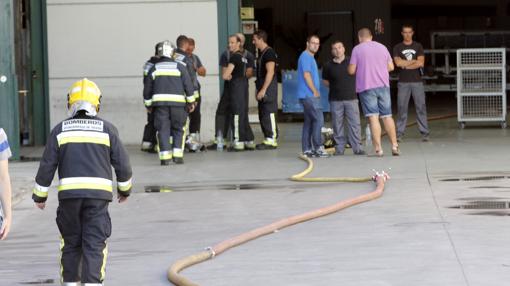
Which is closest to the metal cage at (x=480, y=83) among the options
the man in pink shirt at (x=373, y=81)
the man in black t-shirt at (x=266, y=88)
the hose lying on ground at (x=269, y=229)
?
the man in black t-shirt at (x=266, y=88)

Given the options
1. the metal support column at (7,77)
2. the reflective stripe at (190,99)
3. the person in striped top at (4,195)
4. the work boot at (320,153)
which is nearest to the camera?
the person in striped top at (4,195)

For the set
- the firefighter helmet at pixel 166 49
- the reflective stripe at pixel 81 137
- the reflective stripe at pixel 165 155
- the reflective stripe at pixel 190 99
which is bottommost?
the reflective stripe at pixel 165 155

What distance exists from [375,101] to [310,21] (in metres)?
24.4

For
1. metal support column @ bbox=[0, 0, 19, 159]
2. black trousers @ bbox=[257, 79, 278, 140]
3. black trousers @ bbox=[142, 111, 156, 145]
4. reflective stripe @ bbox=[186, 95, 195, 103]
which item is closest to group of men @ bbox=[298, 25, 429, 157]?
black trousers @ bbox=[257, 79, 278, 140]

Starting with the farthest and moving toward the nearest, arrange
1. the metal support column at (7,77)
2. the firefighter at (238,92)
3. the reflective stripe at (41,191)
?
the firefighter at (238,92), the metal support column at (7,77), the reflective stripe at (41,191)

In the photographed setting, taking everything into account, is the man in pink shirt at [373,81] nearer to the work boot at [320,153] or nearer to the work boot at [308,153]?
the work boot at [320,153]

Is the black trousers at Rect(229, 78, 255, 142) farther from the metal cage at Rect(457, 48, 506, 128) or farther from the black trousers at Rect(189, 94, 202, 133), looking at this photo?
the metal cage at Rect(457, 48, 506, 128)

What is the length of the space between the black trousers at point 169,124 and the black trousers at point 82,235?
880 cm

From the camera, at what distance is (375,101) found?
17.1 metres

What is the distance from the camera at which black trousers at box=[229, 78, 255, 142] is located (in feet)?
62.4

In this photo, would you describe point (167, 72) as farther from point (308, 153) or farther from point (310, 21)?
point (310, 21)

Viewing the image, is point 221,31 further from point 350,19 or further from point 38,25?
point 350,19

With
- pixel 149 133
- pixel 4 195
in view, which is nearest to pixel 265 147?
pixel 149 133

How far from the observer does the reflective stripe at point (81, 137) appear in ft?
25.8
